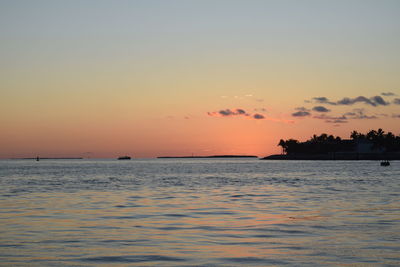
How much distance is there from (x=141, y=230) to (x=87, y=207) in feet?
43.7

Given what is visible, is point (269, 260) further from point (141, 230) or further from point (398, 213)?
point (398, 213)

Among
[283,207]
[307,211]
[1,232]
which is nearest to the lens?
[1,232]

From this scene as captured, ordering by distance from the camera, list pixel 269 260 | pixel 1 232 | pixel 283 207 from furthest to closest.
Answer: pixel 283 207 < pixel 1 232 < pixel 269 260

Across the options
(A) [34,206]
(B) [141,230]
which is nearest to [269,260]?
(B) [141,230]

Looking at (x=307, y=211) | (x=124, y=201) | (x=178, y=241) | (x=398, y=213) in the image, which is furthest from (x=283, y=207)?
(x=178, y=241)

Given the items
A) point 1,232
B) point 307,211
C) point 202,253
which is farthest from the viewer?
point 307,211

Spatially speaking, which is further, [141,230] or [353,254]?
[141,230]

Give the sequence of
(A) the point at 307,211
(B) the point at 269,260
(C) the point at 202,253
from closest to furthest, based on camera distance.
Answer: (B) the point at 269,260
(C) the point at 202,253
(A) the point at 307,211

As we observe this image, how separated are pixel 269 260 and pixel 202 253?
2.52 metres

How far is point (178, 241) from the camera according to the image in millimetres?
21656

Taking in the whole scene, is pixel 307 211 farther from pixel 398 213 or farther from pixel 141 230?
pixel 141 230

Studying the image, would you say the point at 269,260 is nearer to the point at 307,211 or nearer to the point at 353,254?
the point at 353,254

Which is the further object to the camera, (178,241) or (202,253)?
(178,241)

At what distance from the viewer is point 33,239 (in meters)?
22.3
